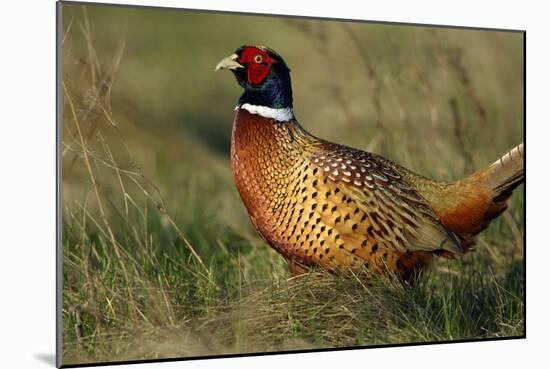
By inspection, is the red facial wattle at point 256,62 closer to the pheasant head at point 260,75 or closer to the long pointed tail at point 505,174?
the pheasant head at point 260,75

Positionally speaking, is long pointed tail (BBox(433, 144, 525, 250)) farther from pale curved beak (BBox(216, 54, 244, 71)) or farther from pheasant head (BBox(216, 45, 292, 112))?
pale curved beak (BBox(216, 54, 244, 71))

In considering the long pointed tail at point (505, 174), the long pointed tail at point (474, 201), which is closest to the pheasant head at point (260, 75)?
the long pointed tail at point (474, 201)

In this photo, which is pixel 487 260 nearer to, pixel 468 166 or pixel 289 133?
pixel 468 166

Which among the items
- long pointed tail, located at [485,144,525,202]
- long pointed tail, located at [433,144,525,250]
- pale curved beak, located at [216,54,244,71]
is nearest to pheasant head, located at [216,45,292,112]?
pale curved beak, located at [216,54,244,71]

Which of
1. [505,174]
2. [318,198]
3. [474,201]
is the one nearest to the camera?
[318,198]

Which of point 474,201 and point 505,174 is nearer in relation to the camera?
point 474,201

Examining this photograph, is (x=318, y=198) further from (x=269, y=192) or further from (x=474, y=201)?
(x=474, y=201)

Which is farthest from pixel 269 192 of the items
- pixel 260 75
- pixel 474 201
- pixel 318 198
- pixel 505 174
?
pixel 505 174
